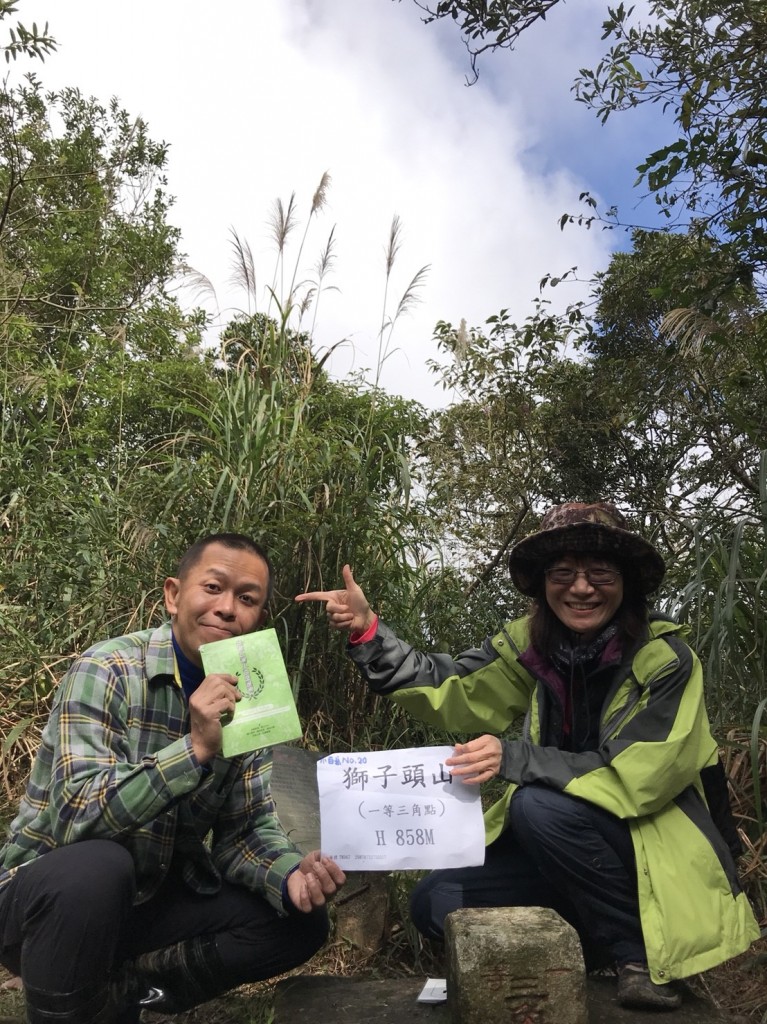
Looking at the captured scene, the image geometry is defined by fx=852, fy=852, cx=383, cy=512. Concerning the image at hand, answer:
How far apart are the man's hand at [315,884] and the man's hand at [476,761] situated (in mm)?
331

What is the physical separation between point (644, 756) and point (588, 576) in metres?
0.48

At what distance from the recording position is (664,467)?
932 centimetres

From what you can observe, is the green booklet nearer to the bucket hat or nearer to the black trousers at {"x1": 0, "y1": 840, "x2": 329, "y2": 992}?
the black trousers at {"x1": 0, "y1": 840, "x2": 329, "y2": 992}

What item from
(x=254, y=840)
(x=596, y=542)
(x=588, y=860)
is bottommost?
(x=588, y=860)

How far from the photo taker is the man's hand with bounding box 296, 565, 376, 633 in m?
2.27

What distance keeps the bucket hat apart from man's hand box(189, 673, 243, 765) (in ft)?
3.14

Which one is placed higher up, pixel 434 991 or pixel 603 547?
pixel 603 547

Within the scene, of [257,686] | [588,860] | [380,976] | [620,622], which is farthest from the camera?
[380,976]

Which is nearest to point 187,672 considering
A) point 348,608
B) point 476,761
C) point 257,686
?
point 257,686

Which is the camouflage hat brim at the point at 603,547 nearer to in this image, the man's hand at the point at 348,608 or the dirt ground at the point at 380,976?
the man's hand at the point at 348,608

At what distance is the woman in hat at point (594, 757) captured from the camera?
6.17 ft

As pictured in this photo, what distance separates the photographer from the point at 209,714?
1597 mm

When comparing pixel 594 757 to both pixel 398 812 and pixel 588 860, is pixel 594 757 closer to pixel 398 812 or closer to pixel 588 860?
pixel 588 860

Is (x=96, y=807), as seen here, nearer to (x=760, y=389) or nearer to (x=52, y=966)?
(x=52, y=966)
